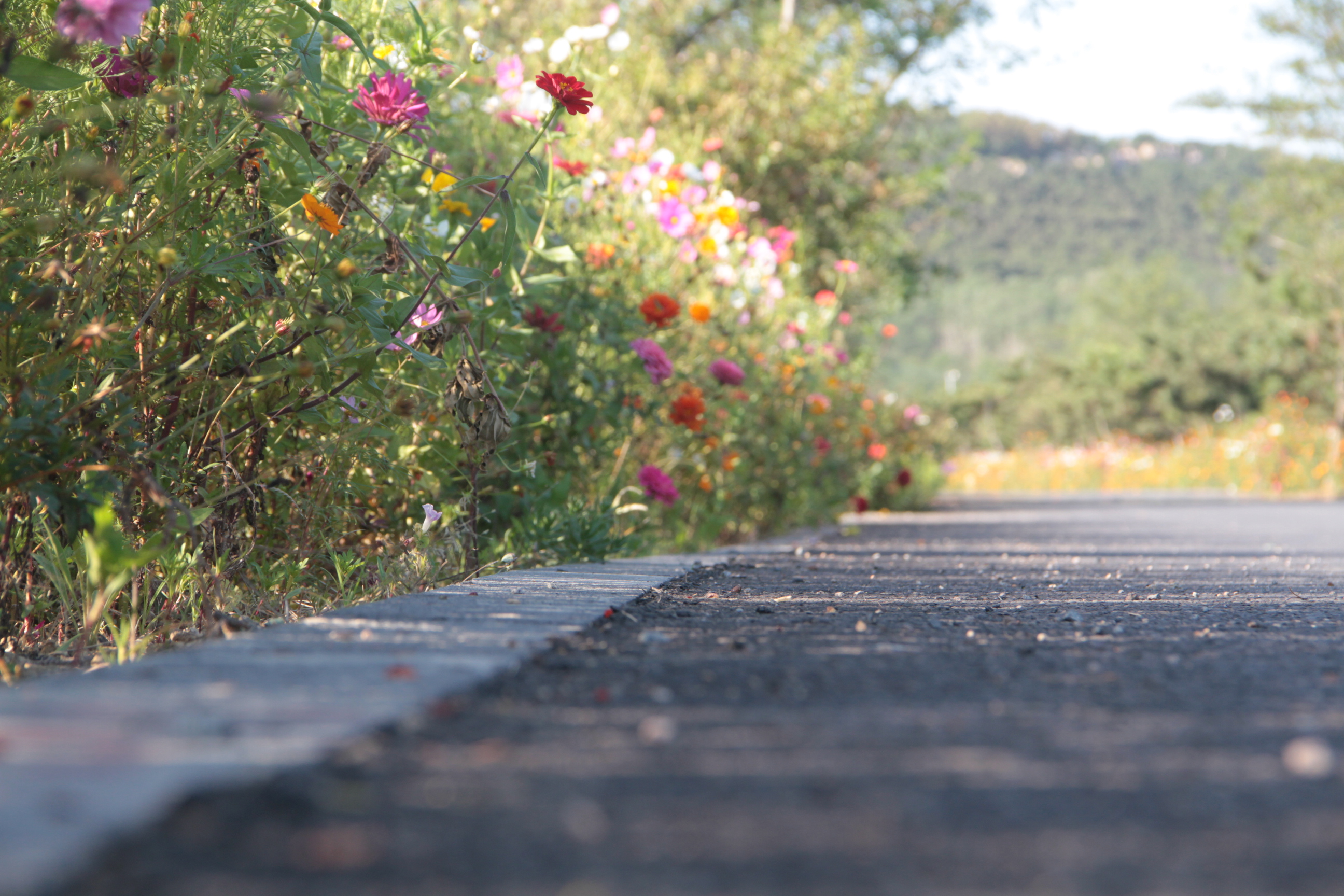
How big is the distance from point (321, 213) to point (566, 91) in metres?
0.59

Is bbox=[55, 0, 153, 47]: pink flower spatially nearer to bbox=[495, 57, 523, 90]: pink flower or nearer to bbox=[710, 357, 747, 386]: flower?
bbox=[495, 57, 523, 90]: pink flower

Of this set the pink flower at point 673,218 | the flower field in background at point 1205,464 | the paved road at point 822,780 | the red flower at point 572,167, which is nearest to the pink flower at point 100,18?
the paved road at point 822,780

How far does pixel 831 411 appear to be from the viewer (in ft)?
19.2

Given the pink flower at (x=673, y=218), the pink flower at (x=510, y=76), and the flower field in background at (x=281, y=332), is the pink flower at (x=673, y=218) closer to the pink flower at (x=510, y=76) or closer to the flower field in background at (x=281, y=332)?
the flower field in background at (x=281, y=332)

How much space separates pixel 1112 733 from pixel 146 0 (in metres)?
1.62

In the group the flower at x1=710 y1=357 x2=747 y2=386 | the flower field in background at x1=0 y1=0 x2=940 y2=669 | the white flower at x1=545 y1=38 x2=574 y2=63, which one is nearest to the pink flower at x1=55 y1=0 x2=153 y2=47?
the flower field in background at x1=0 y1=0 x2=940 y2=669

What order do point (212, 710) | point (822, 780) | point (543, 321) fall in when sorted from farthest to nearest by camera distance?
point (543, 321), point (212, 710), point (822, 780)

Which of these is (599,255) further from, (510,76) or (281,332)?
(281,332)

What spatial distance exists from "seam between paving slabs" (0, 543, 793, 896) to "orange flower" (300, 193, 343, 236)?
718 mm

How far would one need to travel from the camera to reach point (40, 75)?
1.66 metres

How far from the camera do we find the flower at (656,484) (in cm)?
318

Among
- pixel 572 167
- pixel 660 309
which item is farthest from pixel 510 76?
pixel 660 309

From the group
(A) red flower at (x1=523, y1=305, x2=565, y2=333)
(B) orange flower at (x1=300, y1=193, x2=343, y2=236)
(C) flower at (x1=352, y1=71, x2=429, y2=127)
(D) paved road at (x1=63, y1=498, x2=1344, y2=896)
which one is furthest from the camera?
(A) red flower at (x1=523, y1=305, x2=565, y2=333)

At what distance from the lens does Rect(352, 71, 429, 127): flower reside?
7.33 feet
